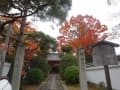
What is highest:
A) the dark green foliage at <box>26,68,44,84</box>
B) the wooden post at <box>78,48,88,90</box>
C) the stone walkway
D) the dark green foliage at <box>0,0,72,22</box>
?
the dark green foliage at <box>0,0,72,22</box>

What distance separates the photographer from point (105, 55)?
12.2 ft

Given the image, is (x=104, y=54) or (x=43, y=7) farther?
(x=43, y=7)

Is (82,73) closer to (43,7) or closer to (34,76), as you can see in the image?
(43,7)

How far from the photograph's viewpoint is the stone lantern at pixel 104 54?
3.68 meters

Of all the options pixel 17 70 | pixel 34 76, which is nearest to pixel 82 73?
pixel 17 70

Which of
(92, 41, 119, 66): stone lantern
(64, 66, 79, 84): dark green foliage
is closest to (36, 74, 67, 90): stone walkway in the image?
(64, 66, 79, 84): dark green foliage

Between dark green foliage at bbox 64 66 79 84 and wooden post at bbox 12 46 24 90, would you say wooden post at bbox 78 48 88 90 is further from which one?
dark green foliage at bbox 64 66 79 84

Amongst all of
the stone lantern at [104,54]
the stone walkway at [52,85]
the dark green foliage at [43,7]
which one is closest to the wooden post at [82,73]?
the stone lantern at [104,54]

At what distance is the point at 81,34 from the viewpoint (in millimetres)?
10820

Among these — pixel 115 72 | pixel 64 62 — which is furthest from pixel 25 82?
pixel 115 72

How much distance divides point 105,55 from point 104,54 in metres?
0.06

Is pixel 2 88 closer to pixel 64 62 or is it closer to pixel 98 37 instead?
pixel 64 62

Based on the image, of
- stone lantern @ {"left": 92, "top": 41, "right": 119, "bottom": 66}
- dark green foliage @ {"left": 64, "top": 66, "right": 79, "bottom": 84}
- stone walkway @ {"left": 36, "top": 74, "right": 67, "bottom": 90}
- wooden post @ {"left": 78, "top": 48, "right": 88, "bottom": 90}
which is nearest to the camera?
wooden post @ {"left": 78, "top": 48, "right": 88, "bottom": 90}

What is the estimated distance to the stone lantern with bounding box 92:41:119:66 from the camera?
3684 millimetres
